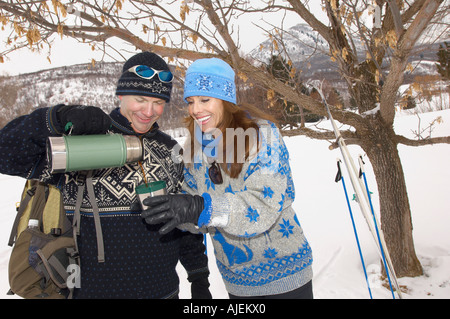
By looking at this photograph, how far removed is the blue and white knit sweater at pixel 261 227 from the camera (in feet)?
4.71

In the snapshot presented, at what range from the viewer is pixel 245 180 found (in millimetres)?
1557

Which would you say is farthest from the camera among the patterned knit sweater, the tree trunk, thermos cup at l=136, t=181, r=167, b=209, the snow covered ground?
the snow covered ground

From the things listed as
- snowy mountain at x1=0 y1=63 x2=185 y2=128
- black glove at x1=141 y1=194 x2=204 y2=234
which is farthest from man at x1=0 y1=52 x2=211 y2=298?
snowy mountain at x1=0 y1=63 x2=185 y2=128

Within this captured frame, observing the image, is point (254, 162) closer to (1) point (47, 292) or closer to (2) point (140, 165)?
(2) point (140, 165)

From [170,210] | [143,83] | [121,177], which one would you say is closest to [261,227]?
[170,210]

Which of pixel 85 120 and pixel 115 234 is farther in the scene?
pixel 115 234

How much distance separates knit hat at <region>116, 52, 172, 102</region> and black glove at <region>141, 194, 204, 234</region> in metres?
0.80

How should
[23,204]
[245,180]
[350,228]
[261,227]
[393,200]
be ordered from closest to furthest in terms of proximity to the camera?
[261,227] → [245,180] → [23,204] → [393,200] → [350,228]

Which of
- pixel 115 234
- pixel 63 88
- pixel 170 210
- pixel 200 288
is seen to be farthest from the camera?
pixel 63 88

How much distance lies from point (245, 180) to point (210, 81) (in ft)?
1.97

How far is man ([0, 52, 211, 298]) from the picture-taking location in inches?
60.7

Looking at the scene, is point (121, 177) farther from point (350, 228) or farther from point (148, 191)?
point (350, 228)

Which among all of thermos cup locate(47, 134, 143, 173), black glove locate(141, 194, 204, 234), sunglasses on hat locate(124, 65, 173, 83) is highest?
sunglasses on hat locate(124, 65, 173, 83)

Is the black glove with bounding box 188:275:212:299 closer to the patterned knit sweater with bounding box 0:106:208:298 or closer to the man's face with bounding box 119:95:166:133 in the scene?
the patterned knit sweater with bounding box 0:106:208:298
